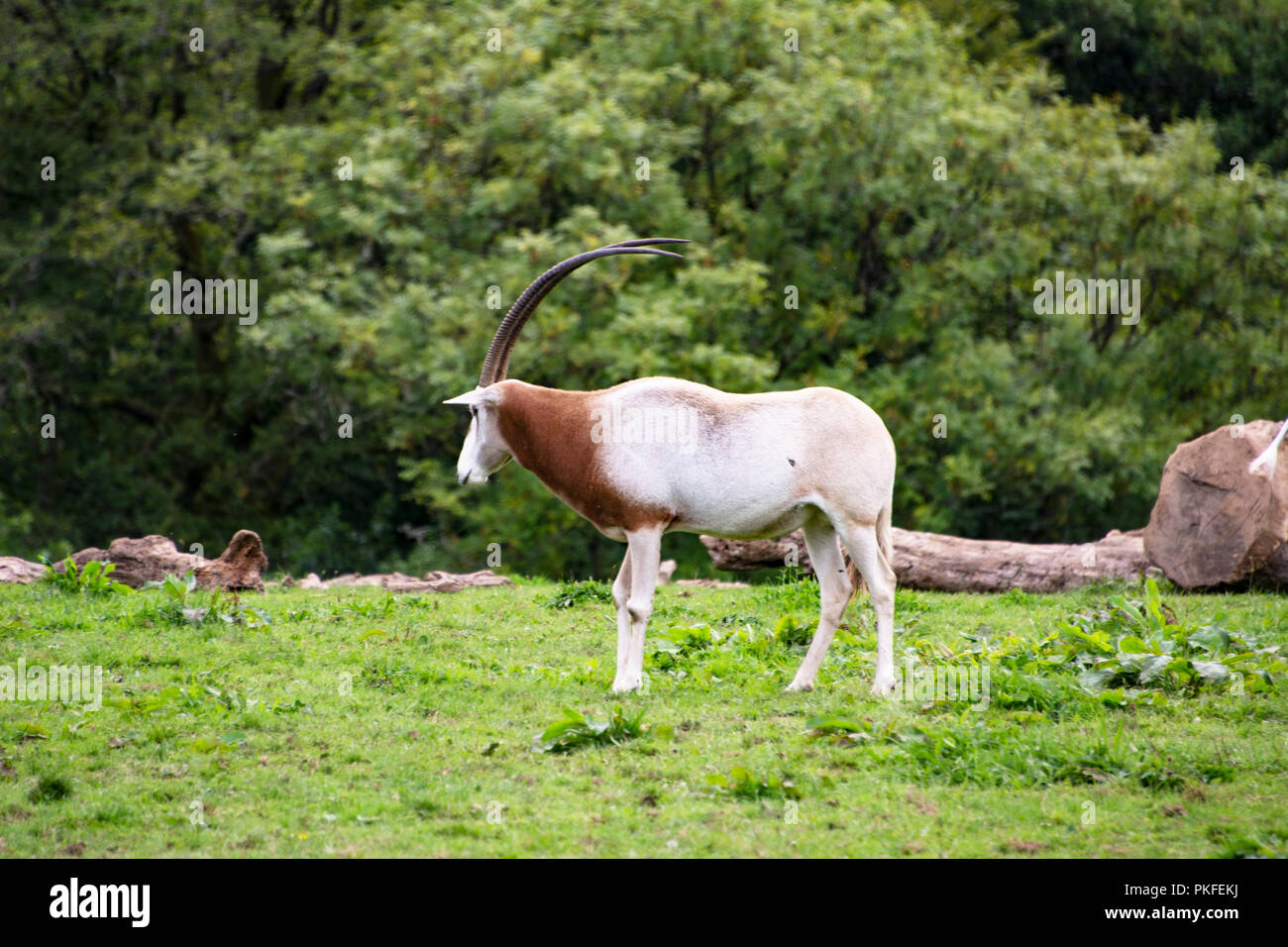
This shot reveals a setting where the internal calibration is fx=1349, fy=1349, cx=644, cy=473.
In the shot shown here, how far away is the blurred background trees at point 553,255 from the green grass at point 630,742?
826 cm

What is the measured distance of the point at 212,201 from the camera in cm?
2380

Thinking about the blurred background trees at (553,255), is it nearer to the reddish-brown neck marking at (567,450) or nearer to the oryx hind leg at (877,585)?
the reddish-brown neck marking at (567,450)

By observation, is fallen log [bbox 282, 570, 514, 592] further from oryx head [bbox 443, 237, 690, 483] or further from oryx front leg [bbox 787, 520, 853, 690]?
oryx front leg [bbox 787, 520, 853, 690]

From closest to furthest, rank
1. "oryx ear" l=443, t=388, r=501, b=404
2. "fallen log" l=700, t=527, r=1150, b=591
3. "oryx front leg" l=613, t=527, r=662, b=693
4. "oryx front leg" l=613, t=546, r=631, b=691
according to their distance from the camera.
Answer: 1. "oryx front leg" l=613, t=527, r=662, b=693
2. "oryx front leg" l=613, t=546, r=631, b=691
3. "oryx ear" l=443, t=388, r=501, b=404
4. "fallen log" l=700, t=527, r=1150, b=591

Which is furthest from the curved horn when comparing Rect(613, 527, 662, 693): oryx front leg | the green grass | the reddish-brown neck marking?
the green grass

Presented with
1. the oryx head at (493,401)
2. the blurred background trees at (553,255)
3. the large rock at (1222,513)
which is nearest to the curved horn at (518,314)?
the oryx head at (493,401)

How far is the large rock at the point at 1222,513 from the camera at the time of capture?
40.6 feet

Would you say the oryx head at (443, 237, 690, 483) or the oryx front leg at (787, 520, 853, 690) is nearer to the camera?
the oryx front leg at (787, 520, 853, 690)

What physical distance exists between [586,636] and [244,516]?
Result: 1682 cm

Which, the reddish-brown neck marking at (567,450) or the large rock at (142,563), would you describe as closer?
the reddish-brown neck marking at (567,450)

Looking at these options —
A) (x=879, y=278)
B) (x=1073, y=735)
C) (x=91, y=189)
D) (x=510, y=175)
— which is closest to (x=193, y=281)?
(x=91, y=189)

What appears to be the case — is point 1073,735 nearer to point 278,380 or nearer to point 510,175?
point 510,175

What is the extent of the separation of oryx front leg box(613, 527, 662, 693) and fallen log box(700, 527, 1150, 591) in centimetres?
450

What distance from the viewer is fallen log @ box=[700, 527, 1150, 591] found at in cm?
1338
